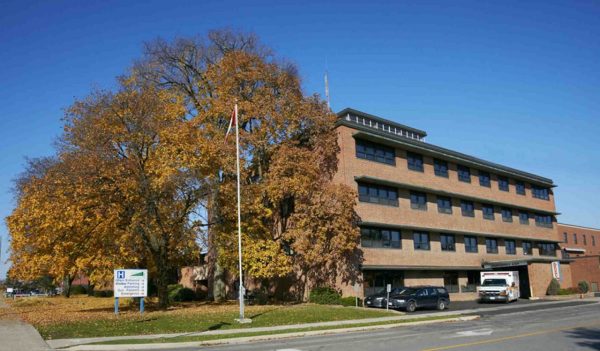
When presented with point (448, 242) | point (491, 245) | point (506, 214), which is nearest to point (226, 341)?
point (448, 242)

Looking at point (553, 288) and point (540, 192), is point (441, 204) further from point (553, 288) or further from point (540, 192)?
point (540, 192)

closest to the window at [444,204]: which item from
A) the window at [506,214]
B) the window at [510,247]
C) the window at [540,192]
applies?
the window at [506,214]

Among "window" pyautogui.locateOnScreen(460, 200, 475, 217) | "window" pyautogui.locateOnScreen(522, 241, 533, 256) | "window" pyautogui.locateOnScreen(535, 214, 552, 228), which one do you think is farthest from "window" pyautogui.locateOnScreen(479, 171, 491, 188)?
"window" pyautogui.locateOnScreen(535, 214, 552, 228)

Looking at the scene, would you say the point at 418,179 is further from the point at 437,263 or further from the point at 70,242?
the point at 70,242

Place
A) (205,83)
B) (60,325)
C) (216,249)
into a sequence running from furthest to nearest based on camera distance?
(205,83) < (216,249) < (60,325)

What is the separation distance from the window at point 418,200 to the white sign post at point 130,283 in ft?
77.7

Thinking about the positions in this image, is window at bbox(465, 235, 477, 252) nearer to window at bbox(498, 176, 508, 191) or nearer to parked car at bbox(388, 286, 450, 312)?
window at bbox(498, 176, 508, 191)

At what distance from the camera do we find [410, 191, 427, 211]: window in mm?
43094

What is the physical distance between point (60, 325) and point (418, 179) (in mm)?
30989

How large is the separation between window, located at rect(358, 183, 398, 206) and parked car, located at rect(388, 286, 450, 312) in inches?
326

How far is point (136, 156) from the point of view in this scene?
1208 inches

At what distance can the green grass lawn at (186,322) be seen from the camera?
19.9 m

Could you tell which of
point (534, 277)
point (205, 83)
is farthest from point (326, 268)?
point (534, 277)

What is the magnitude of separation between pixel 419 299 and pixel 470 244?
1813cm
